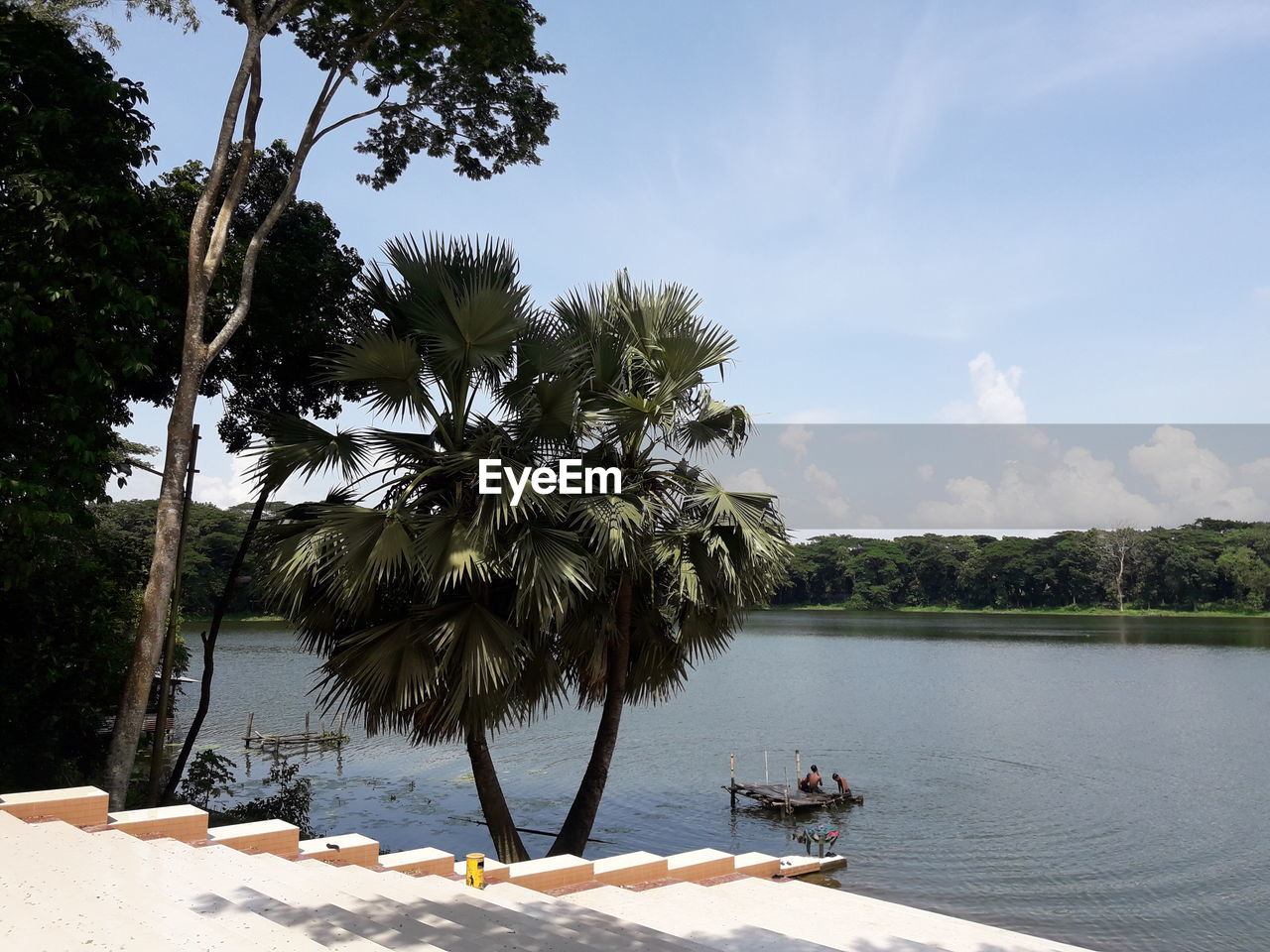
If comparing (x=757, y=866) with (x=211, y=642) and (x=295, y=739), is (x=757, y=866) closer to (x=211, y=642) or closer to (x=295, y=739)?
(x=211, y=642)

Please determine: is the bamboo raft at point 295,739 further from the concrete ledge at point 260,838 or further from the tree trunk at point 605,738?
the concrete ledge at point 260,838

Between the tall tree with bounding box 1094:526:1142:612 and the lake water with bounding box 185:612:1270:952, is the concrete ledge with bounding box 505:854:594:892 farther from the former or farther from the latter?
the tall tree with bounding box 1094:526:1142:612

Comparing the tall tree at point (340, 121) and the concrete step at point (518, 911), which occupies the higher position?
the tall tree at point (340, 121)

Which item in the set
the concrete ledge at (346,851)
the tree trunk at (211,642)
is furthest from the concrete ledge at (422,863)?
the tree trunk at (211,642)

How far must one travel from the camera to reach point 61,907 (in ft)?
15.2

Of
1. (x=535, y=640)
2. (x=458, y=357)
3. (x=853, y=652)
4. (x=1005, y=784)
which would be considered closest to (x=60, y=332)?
(x=458, y=357)

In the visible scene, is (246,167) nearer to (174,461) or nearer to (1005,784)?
(174,461)

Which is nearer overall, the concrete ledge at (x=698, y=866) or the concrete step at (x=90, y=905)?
the concrete step at (x=90, y=905)

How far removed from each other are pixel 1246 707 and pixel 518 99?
3460 cm

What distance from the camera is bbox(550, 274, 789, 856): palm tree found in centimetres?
1067

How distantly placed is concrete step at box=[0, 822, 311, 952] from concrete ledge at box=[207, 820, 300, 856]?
125cm

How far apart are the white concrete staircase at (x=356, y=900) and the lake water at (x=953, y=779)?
8187mm

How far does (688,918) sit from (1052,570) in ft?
303

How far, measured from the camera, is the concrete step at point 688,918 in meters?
5.93
